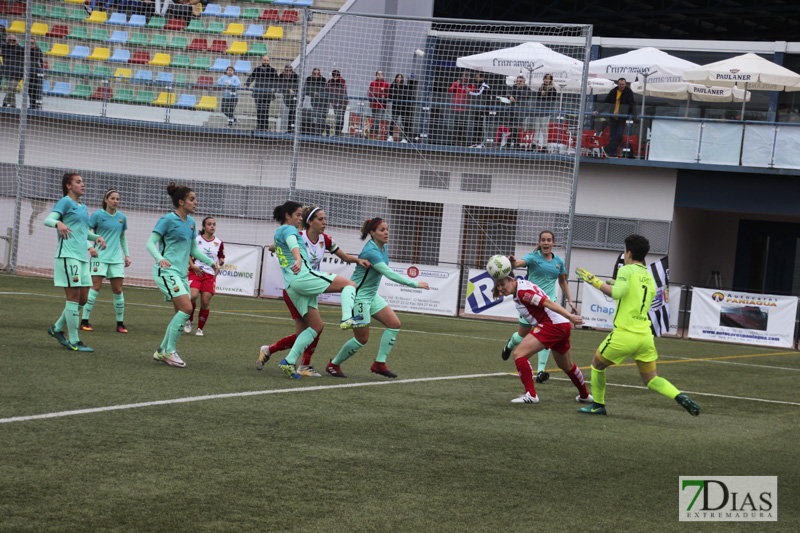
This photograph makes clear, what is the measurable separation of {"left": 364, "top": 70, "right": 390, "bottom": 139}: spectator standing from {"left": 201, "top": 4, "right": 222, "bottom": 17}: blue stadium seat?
7.88m

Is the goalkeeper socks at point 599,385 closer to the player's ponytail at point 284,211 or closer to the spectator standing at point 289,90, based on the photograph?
the player's ponytail at point 284,211

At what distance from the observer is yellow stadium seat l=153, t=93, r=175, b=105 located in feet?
87.5

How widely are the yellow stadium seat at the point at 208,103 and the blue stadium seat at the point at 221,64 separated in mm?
1990

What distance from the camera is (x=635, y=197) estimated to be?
25.6m

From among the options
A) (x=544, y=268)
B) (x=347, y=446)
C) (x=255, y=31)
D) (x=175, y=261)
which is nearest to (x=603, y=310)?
(x=544, y=268)

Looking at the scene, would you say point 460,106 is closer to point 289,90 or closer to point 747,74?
point 289,90

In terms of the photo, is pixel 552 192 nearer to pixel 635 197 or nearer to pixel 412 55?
pixel 635 197

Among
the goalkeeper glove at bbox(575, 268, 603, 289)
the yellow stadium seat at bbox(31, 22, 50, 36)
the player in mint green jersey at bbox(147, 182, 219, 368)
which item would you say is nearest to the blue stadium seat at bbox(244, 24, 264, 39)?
the yellow stadium seat at bbox(31, 22, 50, 36)

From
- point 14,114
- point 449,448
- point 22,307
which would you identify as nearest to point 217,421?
point 449,448

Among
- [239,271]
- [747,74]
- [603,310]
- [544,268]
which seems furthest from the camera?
[239,271]

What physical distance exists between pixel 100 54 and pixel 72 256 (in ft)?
65.1

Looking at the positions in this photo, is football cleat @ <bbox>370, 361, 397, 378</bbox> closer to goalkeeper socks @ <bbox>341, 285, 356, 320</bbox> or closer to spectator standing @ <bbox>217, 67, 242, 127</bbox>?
goalkeeper socks @ <bbox>341, 285, 356, 320</bbox>

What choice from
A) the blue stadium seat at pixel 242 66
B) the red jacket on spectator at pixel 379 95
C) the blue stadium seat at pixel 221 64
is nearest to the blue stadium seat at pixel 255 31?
the blue stadium seat at pixel 242 66

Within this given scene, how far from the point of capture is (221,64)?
94.1ft
